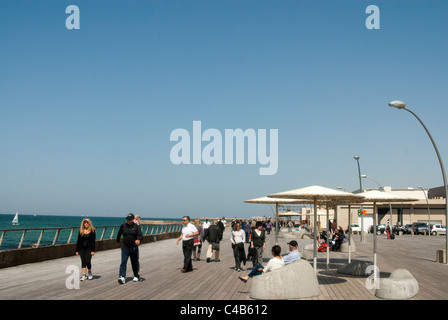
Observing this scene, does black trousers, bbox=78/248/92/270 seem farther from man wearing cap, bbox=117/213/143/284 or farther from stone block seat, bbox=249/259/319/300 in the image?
stone block seat, bbox=249/259/319/300

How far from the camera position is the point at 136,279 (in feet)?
38.2

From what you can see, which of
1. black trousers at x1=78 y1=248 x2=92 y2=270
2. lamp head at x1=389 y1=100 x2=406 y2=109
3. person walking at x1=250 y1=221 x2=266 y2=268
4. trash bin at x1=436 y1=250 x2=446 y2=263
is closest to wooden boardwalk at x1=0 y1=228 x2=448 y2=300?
black trousers at x1=78 y1=248 x2=92 y2=270

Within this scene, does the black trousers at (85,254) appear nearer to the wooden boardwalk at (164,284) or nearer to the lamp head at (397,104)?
the wooden boardwalk at (164,284)

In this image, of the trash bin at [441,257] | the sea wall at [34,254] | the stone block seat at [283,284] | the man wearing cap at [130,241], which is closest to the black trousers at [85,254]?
the man wearing cap at [130,241]

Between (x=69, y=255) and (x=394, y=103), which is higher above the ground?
(x=394, y=103)

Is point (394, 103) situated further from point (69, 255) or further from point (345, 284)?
point (69, 255)

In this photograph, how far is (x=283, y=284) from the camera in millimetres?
9164

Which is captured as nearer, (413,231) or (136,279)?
(136,279)

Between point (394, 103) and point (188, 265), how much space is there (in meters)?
11.1

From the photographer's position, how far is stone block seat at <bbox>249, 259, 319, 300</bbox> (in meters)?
9.12

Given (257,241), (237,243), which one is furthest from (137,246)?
(257,241)

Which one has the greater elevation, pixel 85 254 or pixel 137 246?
pixel 137 246

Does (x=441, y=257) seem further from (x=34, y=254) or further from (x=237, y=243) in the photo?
(x=34, y=254)
